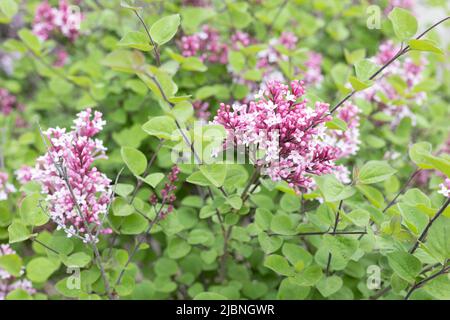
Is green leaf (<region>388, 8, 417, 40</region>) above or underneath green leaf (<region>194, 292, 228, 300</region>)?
above

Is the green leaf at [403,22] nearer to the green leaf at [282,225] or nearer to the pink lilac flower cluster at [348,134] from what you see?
the pink lilac flower cluster at [348,134]

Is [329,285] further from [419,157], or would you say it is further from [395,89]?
[395,89]

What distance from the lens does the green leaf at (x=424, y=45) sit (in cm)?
78

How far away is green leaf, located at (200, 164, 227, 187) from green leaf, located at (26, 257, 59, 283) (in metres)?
0.41

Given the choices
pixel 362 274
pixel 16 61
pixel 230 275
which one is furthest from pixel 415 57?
pixel 16 61

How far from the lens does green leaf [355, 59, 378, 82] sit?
0.86m

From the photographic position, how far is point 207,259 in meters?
1.03

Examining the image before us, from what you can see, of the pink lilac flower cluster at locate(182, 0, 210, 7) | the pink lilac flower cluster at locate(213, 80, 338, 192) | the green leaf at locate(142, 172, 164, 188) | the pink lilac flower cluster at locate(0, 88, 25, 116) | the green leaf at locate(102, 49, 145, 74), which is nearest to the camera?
the green leaf at locate(102, 49, 145, 74)

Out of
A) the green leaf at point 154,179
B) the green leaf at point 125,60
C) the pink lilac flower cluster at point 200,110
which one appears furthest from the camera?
the pink lilac flower cluster at point 200,110

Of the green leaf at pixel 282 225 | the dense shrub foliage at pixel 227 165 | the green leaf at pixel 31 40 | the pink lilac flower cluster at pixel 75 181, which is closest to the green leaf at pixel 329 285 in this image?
the dense shrub foliage at pixel 227 165

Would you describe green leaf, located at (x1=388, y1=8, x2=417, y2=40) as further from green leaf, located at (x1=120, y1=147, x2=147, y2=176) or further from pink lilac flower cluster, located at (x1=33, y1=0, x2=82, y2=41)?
pink lilac flower cluster, located at (x1=33, y1=0, x2=82, y2=41)

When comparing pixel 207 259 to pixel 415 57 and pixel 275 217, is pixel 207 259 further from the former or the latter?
pixel 415 57

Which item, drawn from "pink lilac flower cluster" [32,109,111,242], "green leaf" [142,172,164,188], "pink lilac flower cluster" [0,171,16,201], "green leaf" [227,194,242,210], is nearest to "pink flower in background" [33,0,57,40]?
"pink lilac flower cluster" [0,171,16,201]
